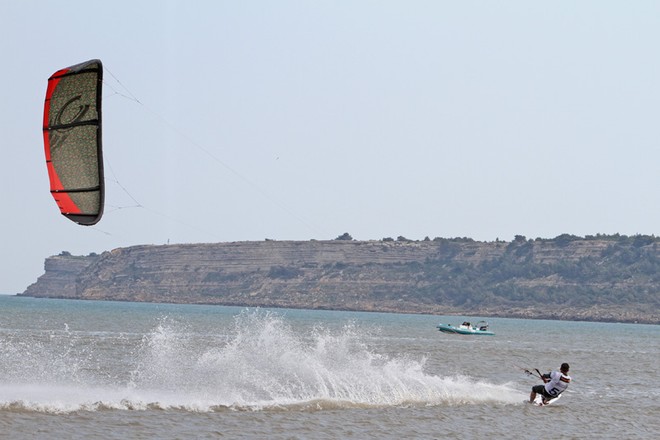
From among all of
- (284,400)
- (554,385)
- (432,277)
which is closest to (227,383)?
(284,400)

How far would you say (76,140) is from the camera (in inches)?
695

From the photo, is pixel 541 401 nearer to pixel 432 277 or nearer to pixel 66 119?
pixel 66 119

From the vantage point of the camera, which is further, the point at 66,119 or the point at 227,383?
the point at 227,383

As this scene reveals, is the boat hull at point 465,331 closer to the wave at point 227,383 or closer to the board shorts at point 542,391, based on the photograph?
the wave at point 227,383

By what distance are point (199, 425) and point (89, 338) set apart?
2944cm

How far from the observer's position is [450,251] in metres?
184

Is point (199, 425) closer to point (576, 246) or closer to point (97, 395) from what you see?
point (97, 395)

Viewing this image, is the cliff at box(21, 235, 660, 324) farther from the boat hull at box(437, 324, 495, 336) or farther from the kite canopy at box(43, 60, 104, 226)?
the kite canopy at box(43, 60, 104, 226)

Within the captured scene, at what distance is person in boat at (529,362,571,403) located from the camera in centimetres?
2369

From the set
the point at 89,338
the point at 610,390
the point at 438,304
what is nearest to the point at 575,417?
the point at 610,390

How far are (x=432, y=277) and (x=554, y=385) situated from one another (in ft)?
512

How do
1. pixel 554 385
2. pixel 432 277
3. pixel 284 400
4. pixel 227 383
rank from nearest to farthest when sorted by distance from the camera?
pixel 284 400
pixel 554 385
pixel 227 383
pixel 432 277

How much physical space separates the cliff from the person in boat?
142499mm

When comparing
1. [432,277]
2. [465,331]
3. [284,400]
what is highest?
[432,277]
